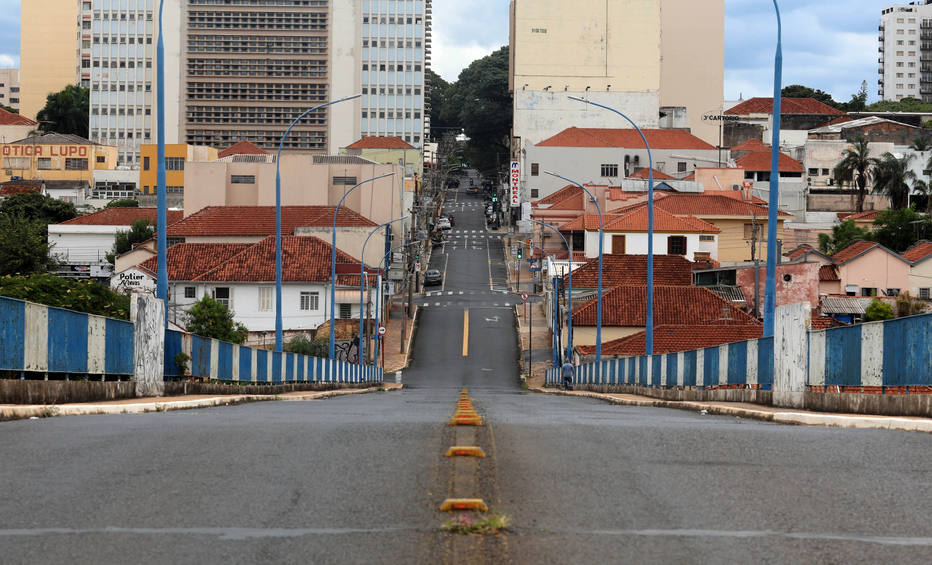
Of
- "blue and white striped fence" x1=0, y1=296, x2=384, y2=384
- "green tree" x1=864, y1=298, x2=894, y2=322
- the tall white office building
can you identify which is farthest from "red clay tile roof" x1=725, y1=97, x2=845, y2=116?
"blue and white striped fence" x1=0, y1=296, x2=384, y2=384

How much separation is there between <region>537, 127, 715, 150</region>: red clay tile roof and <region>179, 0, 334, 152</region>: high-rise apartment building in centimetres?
4507

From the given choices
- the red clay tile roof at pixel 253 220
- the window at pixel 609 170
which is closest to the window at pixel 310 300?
the red clay tile roof at pixel 253 220

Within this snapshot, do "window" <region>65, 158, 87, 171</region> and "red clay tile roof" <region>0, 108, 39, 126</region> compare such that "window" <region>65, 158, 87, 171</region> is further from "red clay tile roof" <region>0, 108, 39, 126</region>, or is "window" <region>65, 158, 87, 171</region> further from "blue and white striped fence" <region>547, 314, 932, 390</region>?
"blue and white striped fence" <region>547, 314, 932, 390</region>

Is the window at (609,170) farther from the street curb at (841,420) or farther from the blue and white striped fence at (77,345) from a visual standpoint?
the street curb at (841,420)

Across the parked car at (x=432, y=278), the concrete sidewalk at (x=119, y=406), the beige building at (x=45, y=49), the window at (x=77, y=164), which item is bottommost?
the concrete sidewalk at (x=119, y=406)

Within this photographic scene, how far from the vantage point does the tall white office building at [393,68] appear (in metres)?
145

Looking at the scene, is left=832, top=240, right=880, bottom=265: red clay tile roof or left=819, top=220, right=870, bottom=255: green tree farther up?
left=819, top=220, right=870, bottom=255: green tree

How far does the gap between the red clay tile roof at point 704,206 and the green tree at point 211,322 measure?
1444 inches

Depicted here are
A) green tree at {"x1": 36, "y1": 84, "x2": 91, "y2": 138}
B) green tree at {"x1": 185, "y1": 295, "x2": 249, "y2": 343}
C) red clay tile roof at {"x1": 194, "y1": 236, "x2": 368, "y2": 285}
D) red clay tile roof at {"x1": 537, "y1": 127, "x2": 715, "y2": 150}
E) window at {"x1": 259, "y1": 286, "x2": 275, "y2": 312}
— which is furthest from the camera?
green tree at {"x1": 36, "y1": 84, "x2": 91, "y2": 138}

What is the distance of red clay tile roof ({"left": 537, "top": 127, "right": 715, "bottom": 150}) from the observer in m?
109

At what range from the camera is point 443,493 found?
23.9 feet

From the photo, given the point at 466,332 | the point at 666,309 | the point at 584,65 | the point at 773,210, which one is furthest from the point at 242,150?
the point at 773,210

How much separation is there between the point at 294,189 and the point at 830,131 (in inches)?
2355

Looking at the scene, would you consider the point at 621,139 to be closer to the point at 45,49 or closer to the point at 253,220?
the point at 253,220
